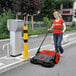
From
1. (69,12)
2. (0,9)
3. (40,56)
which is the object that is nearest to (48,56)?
(40,56)

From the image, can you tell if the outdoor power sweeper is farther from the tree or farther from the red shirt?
the tree

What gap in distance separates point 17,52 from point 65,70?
190cm

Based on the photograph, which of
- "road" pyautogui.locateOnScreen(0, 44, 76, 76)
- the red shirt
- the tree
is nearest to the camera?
"road" pyautogui.locateOnScreen(0, 44, 76, 76)

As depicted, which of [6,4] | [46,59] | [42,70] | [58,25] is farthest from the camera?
[6,4]

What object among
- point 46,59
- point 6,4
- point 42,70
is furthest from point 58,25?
point 6,4

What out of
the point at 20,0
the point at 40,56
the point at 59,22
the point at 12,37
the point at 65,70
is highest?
the point at 20,0

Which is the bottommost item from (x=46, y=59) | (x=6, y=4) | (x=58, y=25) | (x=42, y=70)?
(x=42, y=70)

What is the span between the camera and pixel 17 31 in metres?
5.73

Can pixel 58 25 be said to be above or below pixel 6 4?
below

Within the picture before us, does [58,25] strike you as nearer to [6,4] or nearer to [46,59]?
[46,59]

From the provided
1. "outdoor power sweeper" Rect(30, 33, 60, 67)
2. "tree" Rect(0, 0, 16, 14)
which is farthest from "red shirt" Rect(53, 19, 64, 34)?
"tree" Rect(0, 0, 16, 14)

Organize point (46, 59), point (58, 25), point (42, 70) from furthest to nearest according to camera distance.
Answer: point (58, 25) < point (46, 59) < point (42, 70)

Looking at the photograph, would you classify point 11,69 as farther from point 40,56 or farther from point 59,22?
point 59,22

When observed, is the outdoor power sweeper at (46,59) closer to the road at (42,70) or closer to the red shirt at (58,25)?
the road at (42,70)
